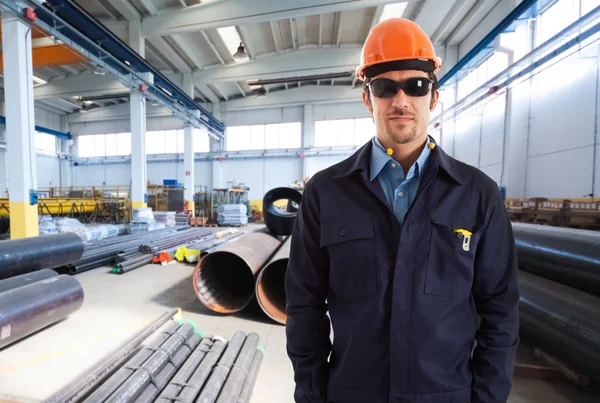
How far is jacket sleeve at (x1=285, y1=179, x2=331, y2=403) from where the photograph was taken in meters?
1.06

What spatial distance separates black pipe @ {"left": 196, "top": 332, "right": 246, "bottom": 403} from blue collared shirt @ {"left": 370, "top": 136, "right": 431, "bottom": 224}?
1825mm

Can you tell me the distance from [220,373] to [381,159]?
2.05m

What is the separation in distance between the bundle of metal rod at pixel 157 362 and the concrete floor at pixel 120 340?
1.69 feet

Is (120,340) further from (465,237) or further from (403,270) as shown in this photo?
(465,237)

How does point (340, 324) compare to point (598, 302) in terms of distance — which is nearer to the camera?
point (340, 324)

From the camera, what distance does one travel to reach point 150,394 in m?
1.87

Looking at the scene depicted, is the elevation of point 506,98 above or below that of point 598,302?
above

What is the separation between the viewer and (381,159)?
1.08 m

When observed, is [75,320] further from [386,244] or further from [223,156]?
[223,156]

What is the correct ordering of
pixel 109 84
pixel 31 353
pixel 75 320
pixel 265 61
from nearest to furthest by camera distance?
pixel 31 353, pixel 75 320, pixel 265 61, pixel 109 84

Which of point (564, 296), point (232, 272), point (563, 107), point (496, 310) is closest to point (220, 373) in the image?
point (496, 310)

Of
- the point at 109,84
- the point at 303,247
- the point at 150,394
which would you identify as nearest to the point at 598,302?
the point at 303,247

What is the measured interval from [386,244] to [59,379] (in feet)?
9.71

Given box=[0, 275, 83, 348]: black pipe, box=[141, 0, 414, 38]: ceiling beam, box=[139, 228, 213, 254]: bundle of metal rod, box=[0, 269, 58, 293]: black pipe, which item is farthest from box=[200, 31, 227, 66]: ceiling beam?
box=[0, 275, 83, 348]: black pipe
